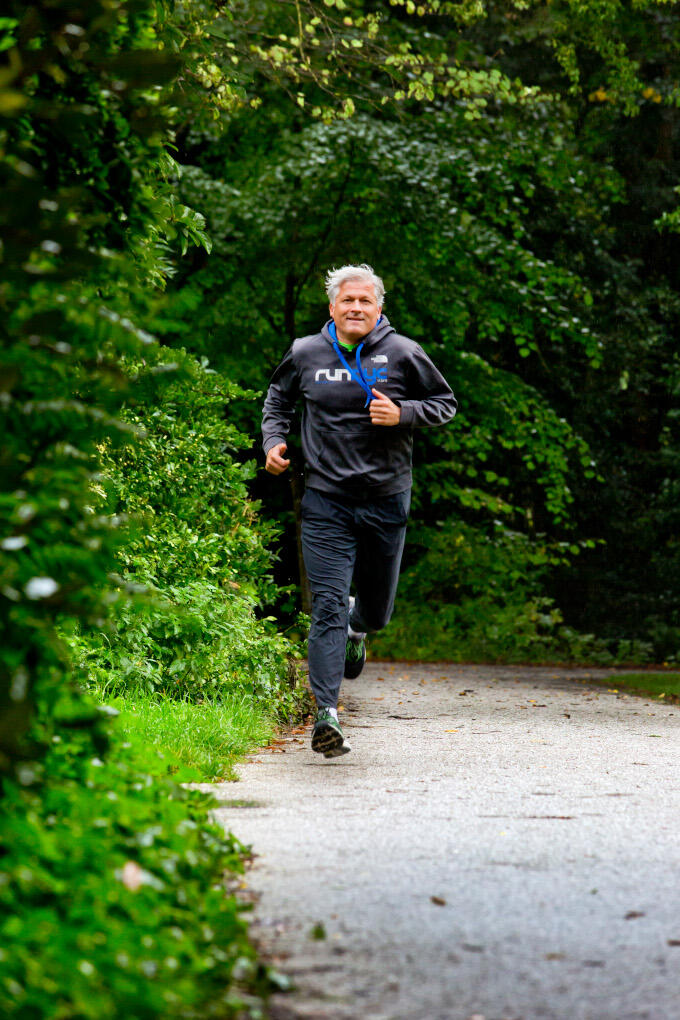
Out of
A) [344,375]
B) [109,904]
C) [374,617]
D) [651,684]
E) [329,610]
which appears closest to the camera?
[109,904]

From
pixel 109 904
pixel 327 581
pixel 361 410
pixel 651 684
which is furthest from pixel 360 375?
pixel 651 684

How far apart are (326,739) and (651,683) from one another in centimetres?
691

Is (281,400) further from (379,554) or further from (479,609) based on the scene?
(479,609)

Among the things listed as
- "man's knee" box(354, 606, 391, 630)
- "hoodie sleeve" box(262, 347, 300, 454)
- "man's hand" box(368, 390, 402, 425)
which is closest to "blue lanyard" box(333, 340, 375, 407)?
"man's hand" box(368, 390, 402, 425)

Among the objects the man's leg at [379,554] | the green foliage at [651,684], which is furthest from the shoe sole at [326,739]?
the green foliage at [651,684]

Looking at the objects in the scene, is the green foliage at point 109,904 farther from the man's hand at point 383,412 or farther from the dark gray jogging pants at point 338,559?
the man's hand at point 383,412

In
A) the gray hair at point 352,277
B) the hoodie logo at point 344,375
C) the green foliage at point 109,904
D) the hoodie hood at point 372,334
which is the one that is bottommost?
the green foliage at point 109,904

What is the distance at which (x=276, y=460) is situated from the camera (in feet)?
18.9

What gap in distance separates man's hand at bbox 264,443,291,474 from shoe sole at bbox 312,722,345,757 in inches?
47.9

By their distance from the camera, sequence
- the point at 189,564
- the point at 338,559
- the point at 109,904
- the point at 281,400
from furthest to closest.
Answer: the point at 189,564 < the point at 281,400 < the point at 338,559 < the point at 109,904

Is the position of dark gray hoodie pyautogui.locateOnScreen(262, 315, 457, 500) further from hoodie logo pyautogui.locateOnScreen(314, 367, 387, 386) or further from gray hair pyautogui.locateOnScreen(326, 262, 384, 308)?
gray hair pyautogui.locateOnScreen(326, 262, 384, 308)

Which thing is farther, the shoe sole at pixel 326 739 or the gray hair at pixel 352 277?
the gray hair at pixel 352 277

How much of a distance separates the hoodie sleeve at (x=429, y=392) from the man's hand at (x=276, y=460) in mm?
622

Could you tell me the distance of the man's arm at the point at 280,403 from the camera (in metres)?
6.06
